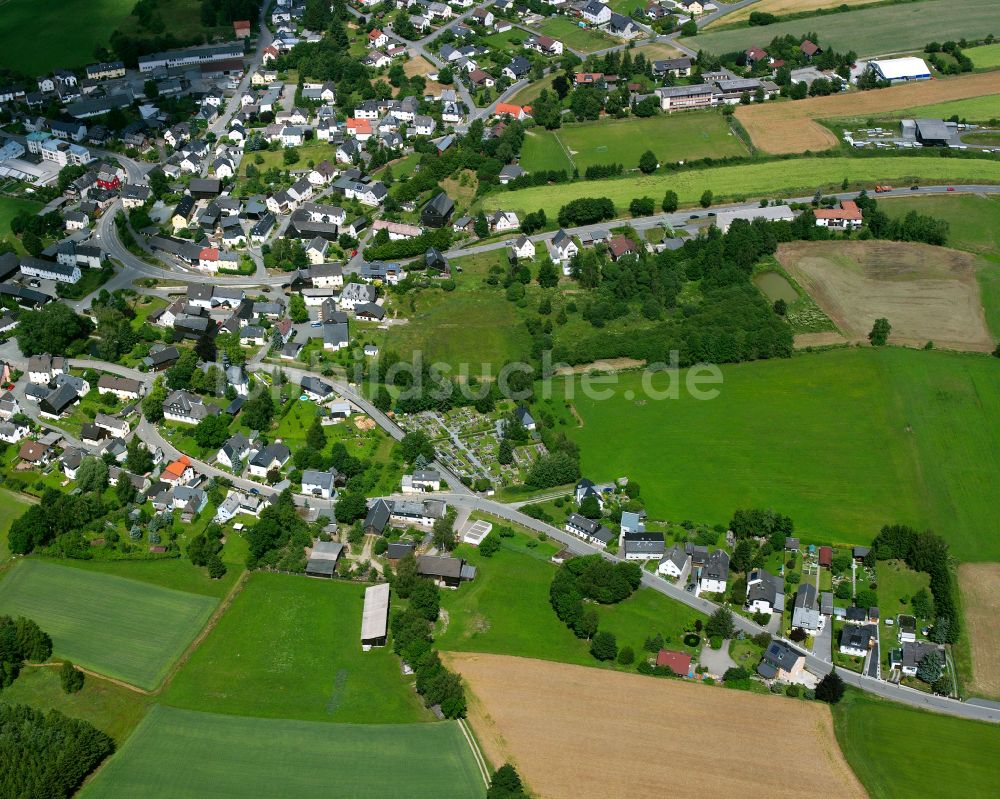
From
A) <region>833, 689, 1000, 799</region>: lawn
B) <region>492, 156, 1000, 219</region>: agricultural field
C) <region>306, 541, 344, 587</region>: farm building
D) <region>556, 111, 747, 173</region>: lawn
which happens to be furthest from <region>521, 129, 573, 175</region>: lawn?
<region>833, 689, 1000, 799</region>: lawn

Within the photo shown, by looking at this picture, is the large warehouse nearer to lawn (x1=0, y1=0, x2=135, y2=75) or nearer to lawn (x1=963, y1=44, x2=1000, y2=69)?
lawn (x1=963, y1=44, x2=1000, y2=69)

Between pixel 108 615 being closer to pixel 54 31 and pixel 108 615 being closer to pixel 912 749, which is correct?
pixel 912 749

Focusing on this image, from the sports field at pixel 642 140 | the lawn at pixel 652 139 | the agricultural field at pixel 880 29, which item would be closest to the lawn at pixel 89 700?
the sports field at pixel 642 140

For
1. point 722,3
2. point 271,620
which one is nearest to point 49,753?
point 271,620

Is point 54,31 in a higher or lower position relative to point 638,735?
higher

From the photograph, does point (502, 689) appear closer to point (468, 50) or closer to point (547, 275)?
point (547, 275)

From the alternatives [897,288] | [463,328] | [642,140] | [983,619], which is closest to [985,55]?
[642,140]
